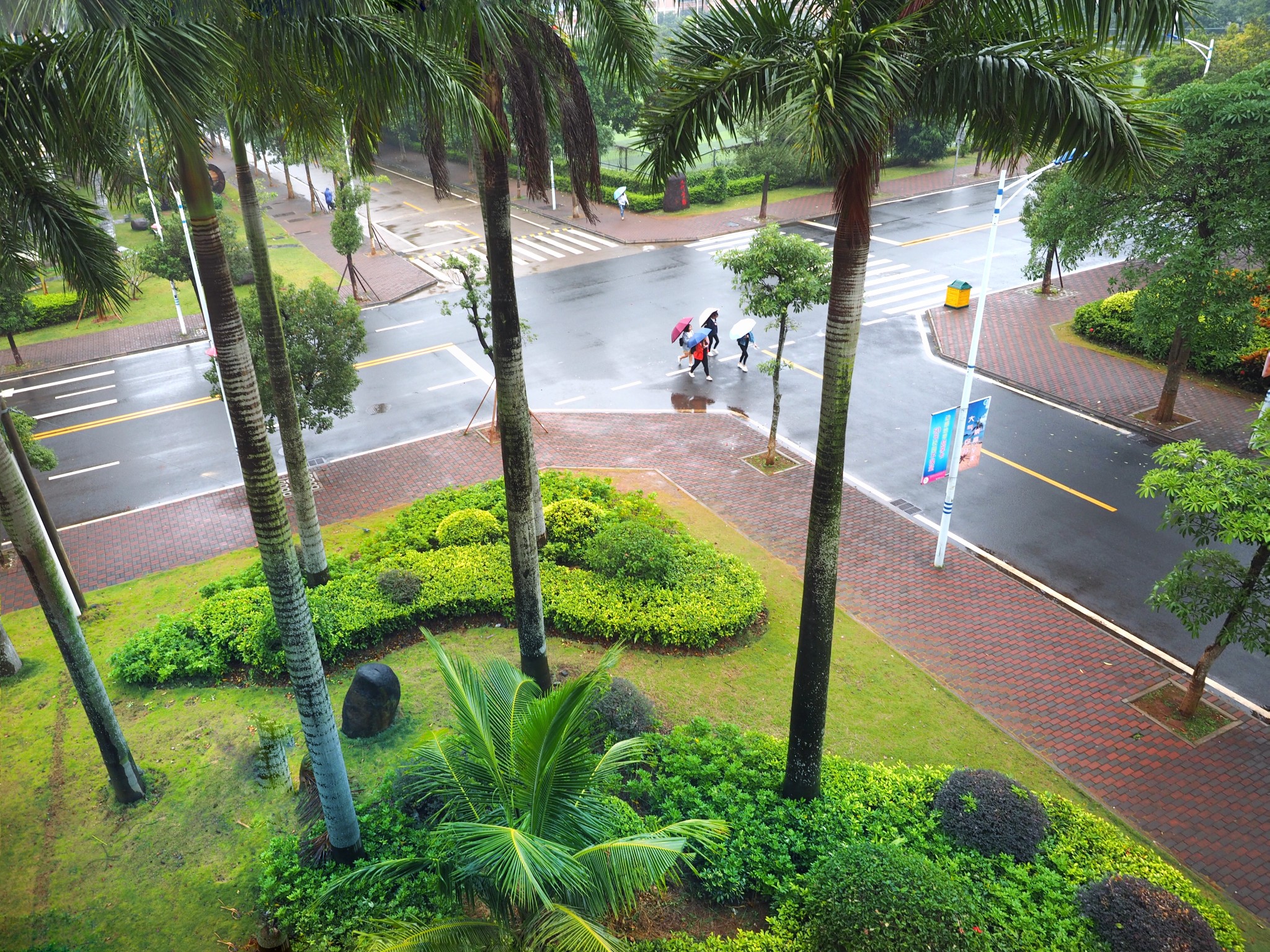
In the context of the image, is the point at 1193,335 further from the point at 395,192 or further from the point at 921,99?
the point at 395,192

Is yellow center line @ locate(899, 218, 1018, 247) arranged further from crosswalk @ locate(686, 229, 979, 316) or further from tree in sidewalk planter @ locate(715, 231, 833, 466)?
tree in sidewalk planter @ locate(715, 231, 833, 466)

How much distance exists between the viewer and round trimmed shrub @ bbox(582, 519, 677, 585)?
1359 cm

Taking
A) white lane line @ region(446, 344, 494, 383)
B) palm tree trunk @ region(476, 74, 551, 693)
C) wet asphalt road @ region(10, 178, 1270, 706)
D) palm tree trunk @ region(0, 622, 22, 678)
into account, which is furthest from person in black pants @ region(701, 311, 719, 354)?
palm tree trunk @ region(0, 622, 22, 678)

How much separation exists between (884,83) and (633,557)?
8.56 metres

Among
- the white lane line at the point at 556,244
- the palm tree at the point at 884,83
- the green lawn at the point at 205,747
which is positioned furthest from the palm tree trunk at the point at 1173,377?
the white lane line at the point at 556,244

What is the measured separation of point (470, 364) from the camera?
965 inches

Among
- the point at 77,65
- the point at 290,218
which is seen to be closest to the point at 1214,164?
the point at 77,65

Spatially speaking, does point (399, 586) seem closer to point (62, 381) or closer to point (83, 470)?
point (83, 470)

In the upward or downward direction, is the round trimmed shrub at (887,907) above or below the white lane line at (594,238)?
above

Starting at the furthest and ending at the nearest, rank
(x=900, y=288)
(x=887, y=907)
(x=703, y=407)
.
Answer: (x=900, y=288) → (x=703, y=407) → (x=887, y=907)

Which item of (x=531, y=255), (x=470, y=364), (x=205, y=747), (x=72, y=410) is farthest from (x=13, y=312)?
(x=205, y=747)

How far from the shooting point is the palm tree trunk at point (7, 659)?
12367 millimetres

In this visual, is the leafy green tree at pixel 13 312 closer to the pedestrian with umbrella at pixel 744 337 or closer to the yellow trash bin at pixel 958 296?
the pedestrian with umbrella at pixel 744 337

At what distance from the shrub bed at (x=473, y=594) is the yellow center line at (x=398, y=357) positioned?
10413 mm
